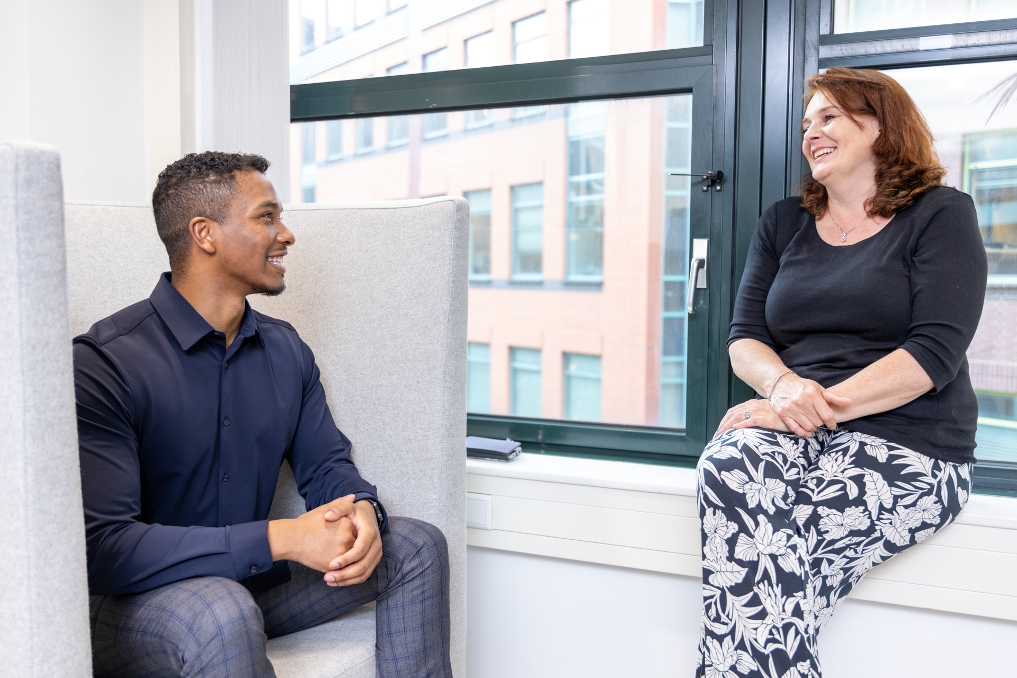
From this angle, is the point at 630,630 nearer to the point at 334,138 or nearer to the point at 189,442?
the point at 189,442

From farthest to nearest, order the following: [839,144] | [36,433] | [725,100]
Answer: [725,100] < [839,144] < [36,433]

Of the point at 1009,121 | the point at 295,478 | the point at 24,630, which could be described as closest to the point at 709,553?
the point at 295,478

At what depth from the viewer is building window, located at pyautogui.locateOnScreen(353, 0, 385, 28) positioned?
2.07 meters

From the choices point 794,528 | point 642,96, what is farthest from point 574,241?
point 794,528

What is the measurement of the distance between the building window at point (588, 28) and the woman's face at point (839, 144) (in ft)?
1.89

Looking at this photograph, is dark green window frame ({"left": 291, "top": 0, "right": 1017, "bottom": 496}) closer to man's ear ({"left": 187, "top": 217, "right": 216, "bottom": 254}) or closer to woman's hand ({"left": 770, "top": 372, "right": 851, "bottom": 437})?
woman's hand ({"left": 770, "top": 372, "right": 851, "bottom": 437})

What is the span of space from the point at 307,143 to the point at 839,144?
141cm

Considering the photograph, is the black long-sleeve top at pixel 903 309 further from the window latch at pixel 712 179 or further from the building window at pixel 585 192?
the building window at pixel 585 192

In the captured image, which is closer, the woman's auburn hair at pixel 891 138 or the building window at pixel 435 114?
the woman's auburn hair at pixel 891 138

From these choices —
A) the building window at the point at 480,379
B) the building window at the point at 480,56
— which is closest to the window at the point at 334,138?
the building window at the point at 480,56

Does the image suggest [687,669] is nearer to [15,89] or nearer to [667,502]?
[667,502]

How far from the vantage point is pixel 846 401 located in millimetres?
1314

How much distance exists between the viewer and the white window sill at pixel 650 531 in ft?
4.47

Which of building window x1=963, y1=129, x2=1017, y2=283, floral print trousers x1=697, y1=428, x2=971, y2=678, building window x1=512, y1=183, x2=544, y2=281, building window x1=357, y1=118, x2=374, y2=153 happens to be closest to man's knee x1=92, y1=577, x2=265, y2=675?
floral print trousers x1=697, y1=428, x2=971, y2=678
